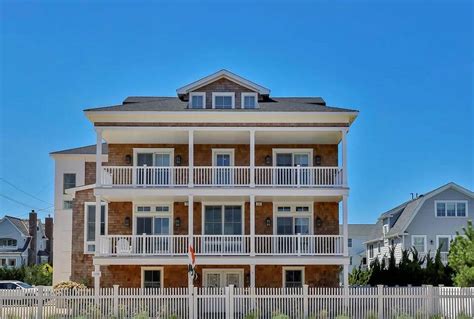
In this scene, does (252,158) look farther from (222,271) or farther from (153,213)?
(153,213)

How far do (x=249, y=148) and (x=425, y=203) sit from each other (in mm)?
21774

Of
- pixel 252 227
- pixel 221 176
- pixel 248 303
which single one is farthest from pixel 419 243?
pixel 248 303

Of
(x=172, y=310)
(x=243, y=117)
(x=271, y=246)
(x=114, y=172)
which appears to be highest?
(x=243, y=117)

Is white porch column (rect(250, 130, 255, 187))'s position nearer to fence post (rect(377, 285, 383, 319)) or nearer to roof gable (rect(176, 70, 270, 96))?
roof gable (rect(176, 70, 270, 96))

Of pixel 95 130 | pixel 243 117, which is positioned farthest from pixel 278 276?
pixel 95 130

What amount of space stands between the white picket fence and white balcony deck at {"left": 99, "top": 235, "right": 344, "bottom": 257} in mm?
4063

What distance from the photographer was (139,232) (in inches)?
1251

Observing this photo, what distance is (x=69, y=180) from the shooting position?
3969 cm

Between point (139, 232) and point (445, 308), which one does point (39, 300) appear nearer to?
point (139, 232)

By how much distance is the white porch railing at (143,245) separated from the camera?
96.2ft

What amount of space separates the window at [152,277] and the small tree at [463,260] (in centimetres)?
1229

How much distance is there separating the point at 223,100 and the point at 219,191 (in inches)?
159

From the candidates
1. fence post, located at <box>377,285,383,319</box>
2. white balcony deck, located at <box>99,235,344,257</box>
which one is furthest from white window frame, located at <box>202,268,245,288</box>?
fence post, located at <box>377,285,383,319</box>

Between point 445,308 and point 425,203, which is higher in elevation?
point 425,203
